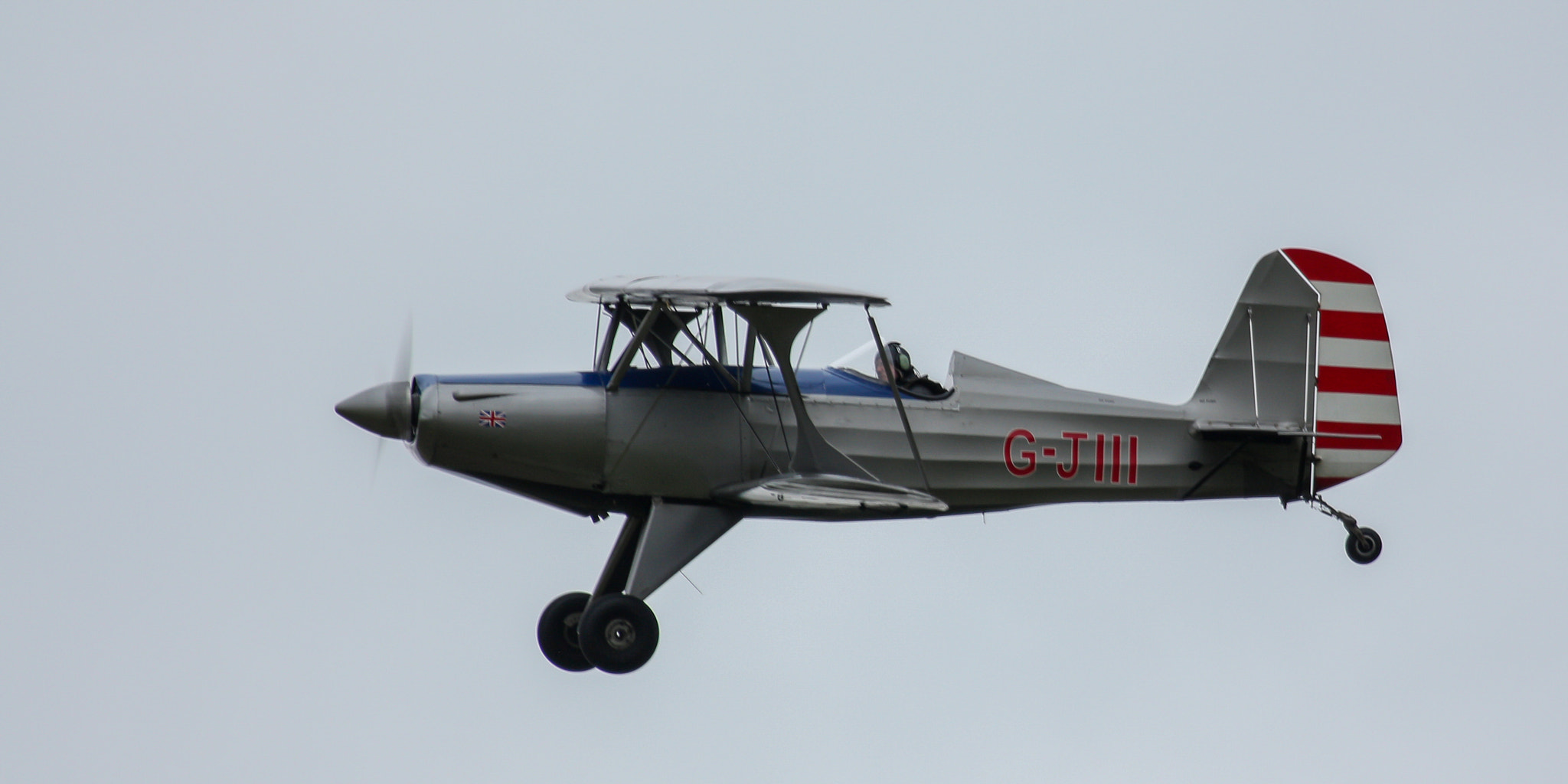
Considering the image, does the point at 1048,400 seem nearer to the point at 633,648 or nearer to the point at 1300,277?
the point at 1300,277

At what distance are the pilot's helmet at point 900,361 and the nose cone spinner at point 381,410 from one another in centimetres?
374

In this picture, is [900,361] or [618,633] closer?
[618,633]

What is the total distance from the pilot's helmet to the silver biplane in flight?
13 millimetres

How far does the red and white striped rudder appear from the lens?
18109 millimetres

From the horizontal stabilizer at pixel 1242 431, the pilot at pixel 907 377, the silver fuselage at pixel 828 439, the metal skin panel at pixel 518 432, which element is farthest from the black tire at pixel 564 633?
the horizontal stabilizer at pixel 1242 431

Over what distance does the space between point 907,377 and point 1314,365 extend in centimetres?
348

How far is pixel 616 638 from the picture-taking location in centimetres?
1597

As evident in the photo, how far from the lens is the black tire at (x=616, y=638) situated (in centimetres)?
1595

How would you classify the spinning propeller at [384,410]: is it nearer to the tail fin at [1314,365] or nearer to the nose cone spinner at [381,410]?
the nose cone spinner at [381,410]

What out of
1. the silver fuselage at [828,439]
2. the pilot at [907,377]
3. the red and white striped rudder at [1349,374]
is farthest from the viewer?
the red and white striped rudder at [1349,374]

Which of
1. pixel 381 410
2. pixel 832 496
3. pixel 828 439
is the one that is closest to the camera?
pixel 832 496

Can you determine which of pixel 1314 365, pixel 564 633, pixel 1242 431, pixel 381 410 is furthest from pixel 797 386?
pixel 1314 365

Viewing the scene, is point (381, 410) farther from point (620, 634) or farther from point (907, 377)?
point (907, 377)

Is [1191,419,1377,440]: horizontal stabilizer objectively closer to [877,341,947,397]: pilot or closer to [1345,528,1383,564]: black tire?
[1345,528,1383,564]: black tire
